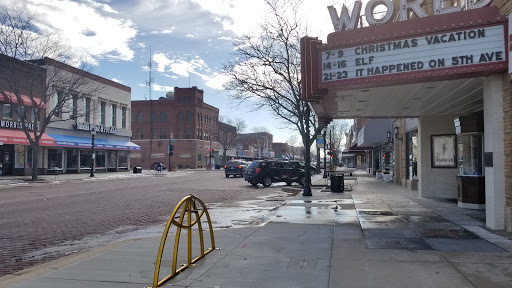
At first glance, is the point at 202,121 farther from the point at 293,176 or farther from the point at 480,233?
the point at 480,233

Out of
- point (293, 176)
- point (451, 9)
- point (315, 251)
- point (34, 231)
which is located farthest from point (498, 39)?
point (293, 176)

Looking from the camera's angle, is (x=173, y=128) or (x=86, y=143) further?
→ (x=173, y=128)

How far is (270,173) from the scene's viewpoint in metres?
25.7

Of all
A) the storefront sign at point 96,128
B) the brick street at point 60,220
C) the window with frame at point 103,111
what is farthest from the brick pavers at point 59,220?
the window with frame at point 103,111

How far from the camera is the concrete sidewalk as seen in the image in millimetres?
5285

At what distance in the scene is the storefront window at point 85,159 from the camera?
41.4 m

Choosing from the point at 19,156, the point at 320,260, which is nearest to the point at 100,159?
the point at 19,156

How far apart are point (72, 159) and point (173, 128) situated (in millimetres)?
34194

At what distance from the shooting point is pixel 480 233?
27.3ft

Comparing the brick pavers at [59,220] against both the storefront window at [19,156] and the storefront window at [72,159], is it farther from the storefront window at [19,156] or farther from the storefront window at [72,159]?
the storefront window at [72,159]

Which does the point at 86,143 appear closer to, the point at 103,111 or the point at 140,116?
the point at 103,111

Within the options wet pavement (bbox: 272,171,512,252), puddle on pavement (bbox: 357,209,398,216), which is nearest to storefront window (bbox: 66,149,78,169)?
wet pavement (bbox: 272,171,512,252)

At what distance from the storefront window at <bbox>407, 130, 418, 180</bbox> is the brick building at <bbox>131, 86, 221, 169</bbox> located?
182ft

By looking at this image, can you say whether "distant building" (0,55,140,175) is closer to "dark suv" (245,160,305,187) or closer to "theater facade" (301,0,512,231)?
"dark suv" (245,160,305,187)
